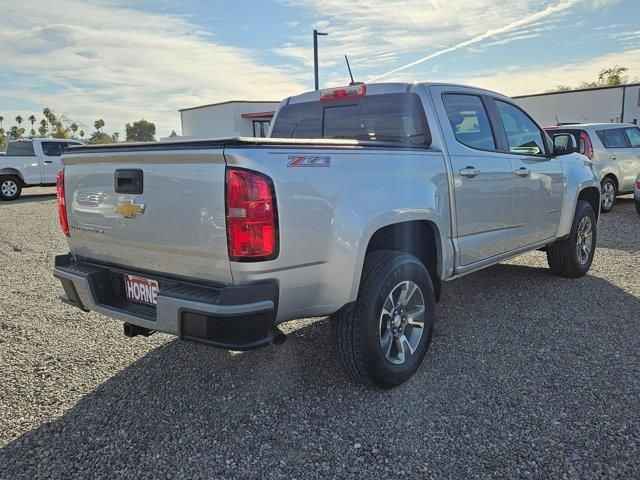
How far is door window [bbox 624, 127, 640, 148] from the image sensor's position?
36.8 ft

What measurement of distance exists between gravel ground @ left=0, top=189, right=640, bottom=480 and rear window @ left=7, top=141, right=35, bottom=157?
535 inches

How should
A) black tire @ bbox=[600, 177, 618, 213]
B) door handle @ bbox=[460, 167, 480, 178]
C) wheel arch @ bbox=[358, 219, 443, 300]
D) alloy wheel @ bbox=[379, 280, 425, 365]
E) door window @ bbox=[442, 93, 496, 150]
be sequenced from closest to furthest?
alloy wheel @ bbox=[379, 280, 425, 365], wheel arch @ bbox=[358, 219, 443, 300], door handle @ bbox=[460, 167, 480, 178], door window @ bbox=[442, 93, 496, 150], black tire @ bbox=[600, 177, 618, 213]

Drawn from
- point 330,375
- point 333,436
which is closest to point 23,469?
point 333,436

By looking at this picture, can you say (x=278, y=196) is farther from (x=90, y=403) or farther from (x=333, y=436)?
(x=90, y=403)

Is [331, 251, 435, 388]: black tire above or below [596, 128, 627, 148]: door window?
below

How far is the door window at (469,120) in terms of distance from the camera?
3938mm

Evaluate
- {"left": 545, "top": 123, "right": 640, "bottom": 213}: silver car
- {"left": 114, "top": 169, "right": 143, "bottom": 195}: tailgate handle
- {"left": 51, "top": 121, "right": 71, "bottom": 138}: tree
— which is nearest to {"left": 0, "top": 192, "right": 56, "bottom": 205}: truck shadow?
{"left": 545, "top": 123, "right": 640, "bottom": 213}: silver car

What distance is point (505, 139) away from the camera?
14.7 feet

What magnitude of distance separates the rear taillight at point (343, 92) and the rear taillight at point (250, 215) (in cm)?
190

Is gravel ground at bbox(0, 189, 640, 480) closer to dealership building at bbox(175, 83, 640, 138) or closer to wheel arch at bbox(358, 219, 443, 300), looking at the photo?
wheel arch at bbox(358, 219, 443, 300)

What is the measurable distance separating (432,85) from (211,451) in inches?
113

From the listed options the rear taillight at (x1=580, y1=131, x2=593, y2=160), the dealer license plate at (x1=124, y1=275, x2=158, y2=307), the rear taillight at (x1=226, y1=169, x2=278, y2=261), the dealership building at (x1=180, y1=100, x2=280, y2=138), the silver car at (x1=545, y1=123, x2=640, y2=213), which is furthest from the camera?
the dealership building at (x1=180, y1=100, x2=280, y2=138)

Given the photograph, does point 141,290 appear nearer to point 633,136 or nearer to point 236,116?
point 633,136

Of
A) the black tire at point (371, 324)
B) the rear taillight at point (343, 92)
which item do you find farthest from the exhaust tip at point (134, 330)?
the rear taillight at point (343, 92)
